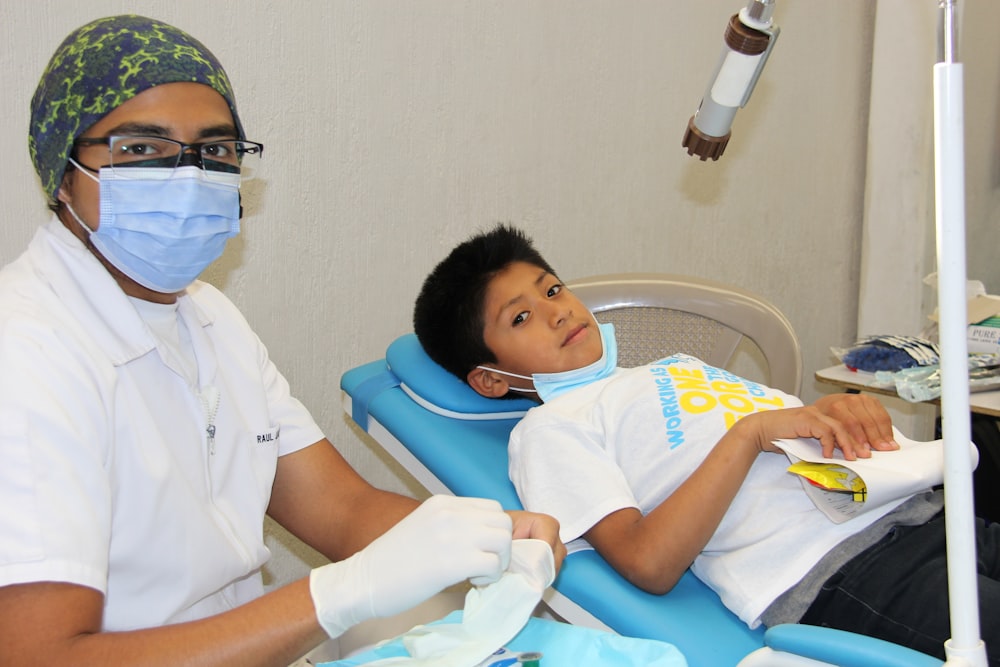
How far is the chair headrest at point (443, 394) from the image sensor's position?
71.4 inches

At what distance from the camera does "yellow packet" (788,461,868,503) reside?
127 centimetres

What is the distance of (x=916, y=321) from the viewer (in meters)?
3.38

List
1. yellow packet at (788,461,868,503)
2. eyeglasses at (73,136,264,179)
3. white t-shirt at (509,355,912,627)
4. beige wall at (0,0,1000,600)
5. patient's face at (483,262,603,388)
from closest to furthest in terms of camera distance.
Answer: eyeglasses at (73,136,264,179) < yellow packet at (788,461,868,503) < white t-shirt at (509,355,912,627) < patient's face at (483,262,603,388) < beige wall at (0,0,1000,600)

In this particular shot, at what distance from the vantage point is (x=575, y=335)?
174 centimetres

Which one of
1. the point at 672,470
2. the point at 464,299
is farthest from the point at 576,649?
the point at 464,299

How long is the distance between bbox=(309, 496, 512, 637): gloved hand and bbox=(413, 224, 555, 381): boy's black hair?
31.2 inches

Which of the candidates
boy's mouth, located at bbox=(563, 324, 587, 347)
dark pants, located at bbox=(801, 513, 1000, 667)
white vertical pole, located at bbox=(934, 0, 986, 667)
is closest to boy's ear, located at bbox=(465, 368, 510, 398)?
boy's mouth, located at bbox=(563, 324, 587, 347)

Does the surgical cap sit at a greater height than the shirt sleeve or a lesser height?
greater

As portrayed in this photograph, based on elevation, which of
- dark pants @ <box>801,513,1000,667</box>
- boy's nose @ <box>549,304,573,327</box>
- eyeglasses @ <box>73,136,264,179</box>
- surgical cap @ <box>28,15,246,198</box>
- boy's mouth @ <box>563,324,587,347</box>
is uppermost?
surgical cap @ <box>28,15,246,198</box>

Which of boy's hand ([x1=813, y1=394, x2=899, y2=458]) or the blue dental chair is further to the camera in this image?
boy's hand ([x1=813, y1=394, x2=899, y2=458])

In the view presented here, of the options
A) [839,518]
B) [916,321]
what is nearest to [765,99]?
[916,321]

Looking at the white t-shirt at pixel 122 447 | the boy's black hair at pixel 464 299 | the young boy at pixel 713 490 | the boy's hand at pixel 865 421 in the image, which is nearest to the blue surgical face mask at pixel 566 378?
the young boy at pixel 713 490

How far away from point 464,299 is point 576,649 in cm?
90

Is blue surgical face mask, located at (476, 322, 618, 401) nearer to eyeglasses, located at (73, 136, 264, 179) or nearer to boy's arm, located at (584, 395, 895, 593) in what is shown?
boy's arm, located at (584, 395, 895, 593)
